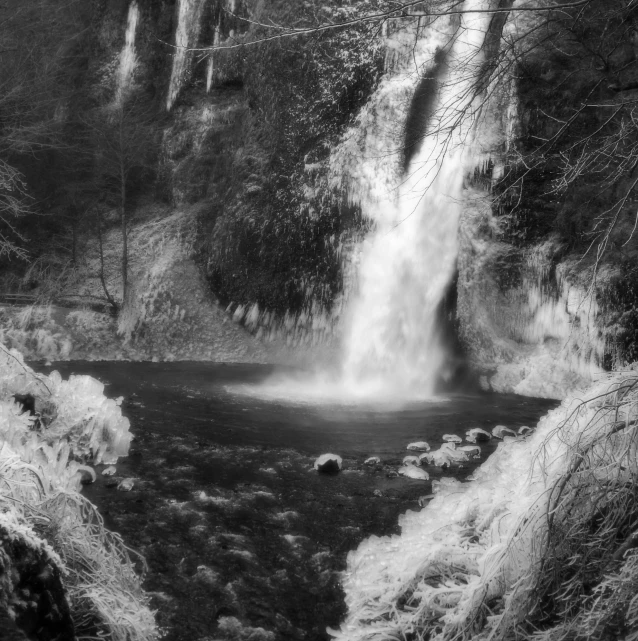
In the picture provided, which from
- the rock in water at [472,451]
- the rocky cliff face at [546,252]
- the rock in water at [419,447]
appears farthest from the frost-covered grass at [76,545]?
the rocky cliff face at [546,252]

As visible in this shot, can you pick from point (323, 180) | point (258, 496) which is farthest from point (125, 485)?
point (323, 180)

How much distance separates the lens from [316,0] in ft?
47.9

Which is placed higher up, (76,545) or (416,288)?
(416,288)

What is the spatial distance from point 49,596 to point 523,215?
11247 mm

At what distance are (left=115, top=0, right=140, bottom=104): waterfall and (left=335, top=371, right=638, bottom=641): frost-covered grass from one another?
1953 cm

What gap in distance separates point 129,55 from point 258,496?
60.9 ft

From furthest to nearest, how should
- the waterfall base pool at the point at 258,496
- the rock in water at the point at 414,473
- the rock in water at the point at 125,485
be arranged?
the rock in water at the point at 414,473 < the rock in water at the point at 125,485 < the waterfall base pool at the point at 258,496

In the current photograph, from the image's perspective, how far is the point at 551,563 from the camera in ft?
9.06

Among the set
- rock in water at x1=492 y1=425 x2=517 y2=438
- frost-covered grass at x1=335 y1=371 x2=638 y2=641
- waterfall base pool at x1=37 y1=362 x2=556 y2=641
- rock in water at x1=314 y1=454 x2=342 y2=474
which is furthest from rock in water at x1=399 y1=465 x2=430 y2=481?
frost-covered grass at x1=335 y1=371 x2=638 y2=641

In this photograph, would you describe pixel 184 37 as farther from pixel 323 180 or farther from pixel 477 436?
pixel 477 436

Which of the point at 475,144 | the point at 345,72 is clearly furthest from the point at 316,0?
the point at 475,144

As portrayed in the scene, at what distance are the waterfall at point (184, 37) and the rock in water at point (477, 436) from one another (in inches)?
563

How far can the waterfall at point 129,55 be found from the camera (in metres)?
19.8

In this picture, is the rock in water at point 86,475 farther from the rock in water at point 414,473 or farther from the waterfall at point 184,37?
the waterfall at point 184,37
